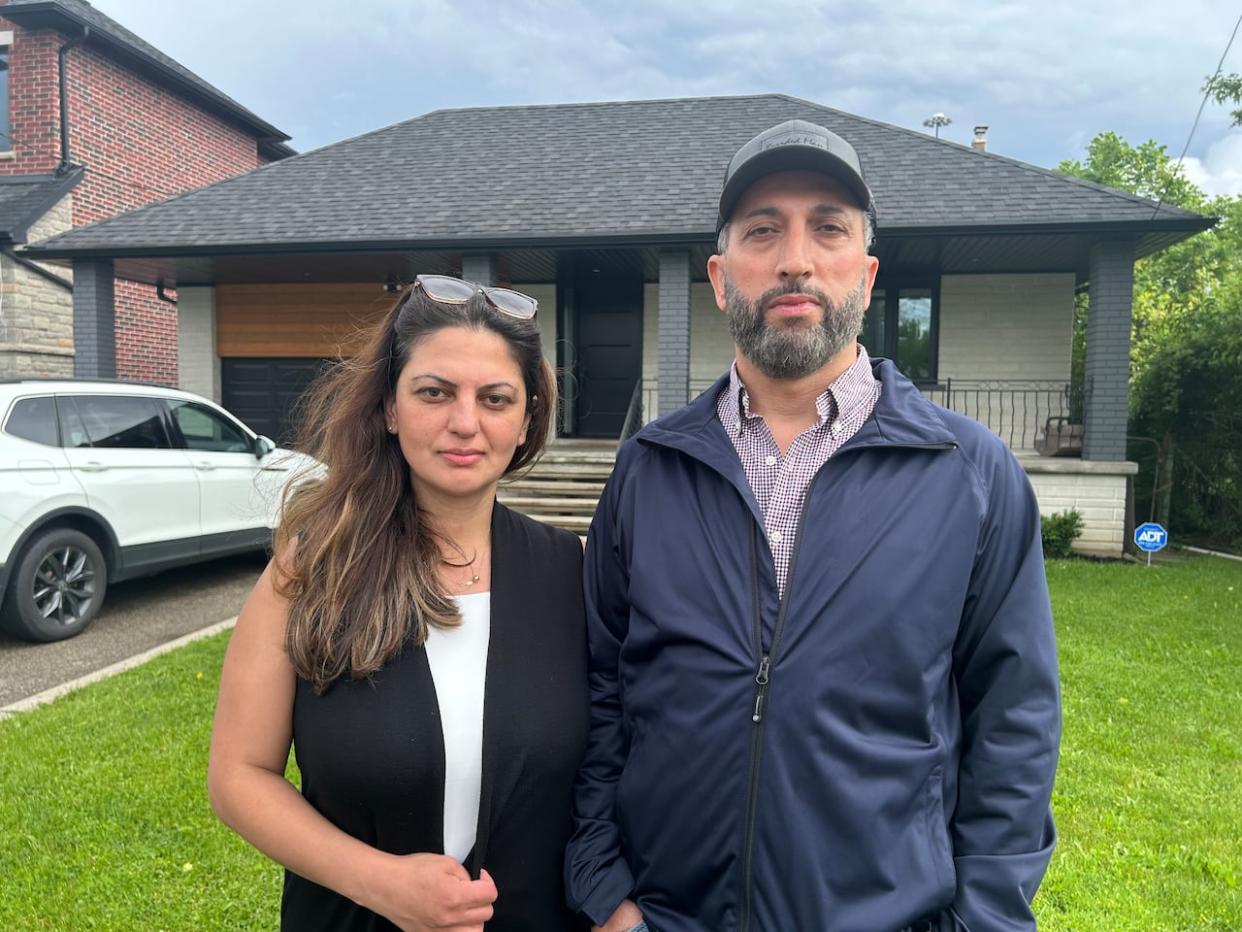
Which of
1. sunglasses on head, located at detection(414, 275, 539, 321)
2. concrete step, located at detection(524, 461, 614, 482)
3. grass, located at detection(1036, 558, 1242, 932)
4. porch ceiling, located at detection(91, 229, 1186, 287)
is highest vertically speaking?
porch ceiling, located at detection(91, 229, 1186, 287)

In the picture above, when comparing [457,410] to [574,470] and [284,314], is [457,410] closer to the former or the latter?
[574,470]

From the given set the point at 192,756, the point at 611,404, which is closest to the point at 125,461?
the point at 192,756

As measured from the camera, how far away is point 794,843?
53.9 inches

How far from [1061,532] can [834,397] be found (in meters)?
A: 8.92

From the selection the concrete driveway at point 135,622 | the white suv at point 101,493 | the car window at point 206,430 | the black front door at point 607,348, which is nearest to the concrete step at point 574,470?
the black front door at point 607,348

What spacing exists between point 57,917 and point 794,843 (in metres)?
2.70

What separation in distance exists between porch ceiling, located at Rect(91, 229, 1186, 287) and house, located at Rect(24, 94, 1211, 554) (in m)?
0.06

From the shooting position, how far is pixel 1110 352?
9.40 metres

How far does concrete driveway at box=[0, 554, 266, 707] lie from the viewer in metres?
5.37

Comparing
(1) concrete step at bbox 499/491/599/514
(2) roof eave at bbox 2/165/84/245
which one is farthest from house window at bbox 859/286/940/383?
(2) roof eave at bbox 2/165/84/245

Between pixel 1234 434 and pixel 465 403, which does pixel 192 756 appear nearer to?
pixel 465 403

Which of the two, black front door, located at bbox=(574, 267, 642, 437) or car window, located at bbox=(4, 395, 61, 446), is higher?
black front door, located at bbox=(574, 267, 642, 437)

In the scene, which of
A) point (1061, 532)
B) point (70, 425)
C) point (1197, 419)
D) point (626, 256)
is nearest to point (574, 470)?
point (626, 256)

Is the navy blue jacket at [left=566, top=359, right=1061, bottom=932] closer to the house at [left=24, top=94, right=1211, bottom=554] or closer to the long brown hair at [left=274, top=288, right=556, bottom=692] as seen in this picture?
the long brown hair at [left=274, top=288, right=556, bottom=692]
